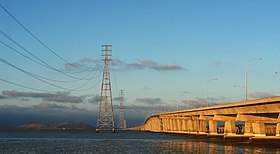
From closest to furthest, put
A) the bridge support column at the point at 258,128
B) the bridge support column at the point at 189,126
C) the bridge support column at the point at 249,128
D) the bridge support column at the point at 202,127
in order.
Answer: the bridge support column at the point at 258,128 → the bridge support column at the point at 249,128 → the bridge support column at the point at 202,127 → the bridge support column at the point at 189,126

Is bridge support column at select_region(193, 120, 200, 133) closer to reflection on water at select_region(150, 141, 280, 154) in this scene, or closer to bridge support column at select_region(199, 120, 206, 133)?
bridge support column at select_region(199, 120, 206, 133)

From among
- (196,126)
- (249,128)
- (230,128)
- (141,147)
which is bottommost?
(141,147)

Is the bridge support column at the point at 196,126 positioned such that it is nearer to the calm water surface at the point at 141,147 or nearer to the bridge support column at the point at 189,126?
the bridge support column at the point at 189,126

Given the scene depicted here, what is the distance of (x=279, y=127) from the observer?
80062mm

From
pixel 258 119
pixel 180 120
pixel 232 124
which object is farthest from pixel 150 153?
pixel 180 120

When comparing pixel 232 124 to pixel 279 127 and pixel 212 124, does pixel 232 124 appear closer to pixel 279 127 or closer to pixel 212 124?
pixel 212 124

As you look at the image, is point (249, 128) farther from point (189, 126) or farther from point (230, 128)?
point (189, 126)

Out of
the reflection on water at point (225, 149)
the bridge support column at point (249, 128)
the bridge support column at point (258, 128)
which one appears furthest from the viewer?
the bridge support column at point (249, 128)

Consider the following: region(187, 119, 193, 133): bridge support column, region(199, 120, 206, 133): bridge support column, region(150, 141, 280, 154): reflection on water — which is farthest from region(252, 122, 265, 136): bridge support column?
region(187, 119, 193, 133): bridge support column

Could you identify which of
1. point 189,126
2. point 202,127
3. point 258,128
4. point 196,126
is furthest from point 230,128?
point 189,126

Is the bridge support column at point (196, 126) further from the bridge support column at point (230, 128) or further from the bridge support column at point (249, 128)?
the bridge support column at point (249, 128)

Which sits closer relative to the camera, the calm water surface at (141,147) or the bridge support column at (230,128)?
the calm water surface at (141,147)

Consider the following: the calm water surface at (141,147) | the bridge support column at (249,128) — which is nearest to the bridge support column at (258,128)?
the calm water surface at (141,147)

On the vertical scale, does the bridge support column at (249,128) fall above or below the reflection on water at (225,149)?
above
